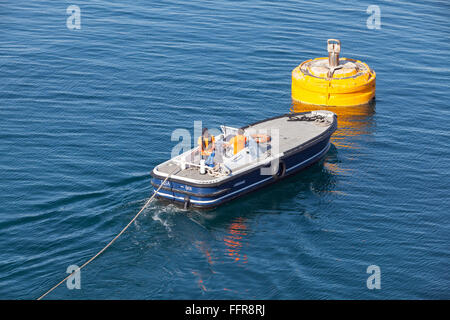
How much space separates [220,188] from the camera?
33156mm

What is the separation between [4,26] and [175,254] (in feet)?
137

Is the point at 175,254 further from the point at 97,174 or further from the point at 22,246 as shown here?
the point at 97,174

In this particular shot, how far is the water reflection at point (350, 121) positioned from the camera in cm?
4325

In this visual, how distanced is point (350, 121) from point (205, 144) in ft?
50.9

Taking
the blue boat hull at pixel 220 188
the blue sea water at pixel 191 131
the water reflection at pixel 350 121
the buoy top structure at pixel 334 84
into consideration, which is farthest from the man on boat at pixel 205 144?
the buoy top structure at pixel 334 84

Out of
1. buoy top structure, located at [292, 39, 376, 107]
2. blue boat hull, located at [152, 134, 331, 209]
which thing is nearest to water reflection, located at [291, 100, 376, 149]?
buoy top structure, located at [292, 39, 376, 107]

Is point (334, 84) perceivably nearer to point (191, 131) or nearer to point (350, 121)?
point (350, 121)

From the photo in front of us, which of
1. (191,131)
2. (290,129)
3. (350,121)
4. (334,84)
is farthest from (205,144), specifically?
(334,84)

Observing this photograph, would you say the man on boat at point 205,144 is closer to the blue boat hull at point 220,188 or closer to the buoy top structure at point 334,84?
the blue boat hull at point 220,188

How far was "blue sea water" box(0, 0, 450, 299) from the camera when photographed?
2858 cm

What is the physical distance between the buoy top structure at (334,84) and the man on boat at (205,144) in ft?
48.8

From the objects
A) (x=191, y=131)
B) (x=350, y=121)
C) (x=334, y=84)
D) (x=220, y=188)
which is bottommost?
(x=220, y=188)

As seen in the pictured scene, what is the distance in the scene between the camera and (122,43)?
193 feet

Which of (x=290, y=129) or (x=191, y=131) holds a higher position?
(x=290, y=129)
